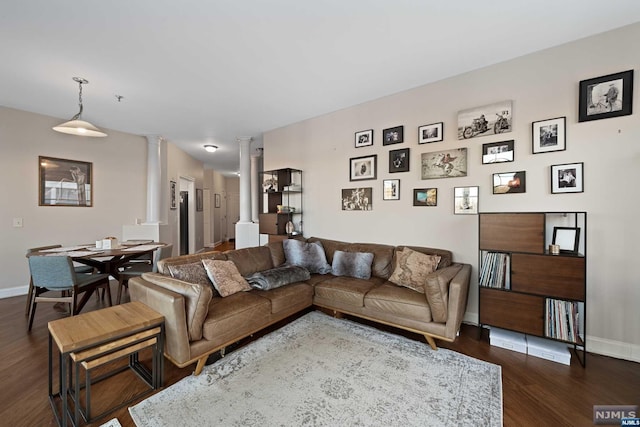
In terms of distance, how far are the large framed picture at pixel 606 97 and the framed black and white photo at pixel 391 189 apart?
1.71 metres

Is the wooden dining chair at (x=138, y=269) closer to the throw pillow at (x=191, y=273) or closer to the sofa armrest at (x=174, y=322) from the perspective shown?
the throw pillow at (x=191, y=273)

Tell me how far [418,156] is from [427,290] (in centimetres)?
Answer: 163

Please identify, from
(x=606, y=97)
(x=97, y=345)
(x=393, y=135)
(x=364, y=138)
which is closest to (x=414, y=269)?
(x=393, y=135)

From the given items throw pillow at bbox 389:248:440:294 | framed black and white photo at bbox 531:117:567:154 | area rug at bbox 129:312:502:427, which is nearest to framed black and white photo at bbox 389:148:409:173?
throw pillow at bbox 389:248:440:294

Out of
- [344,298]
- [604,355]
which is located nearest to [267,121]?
[344,298]

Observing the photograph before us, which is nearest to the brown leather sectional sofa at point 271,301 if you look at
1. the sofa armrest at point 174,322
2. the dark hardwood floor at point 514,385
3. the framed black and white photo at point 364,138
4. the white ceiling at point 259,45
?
the sofa armrest at point 174,322

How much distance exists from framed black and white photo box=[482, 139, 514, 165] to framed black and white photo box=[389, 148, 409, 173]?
809 millimetres

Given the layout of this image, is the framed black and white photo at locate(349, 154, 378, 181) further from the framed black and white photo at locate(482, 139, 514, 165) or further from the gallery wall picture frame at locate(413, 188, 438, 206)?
the framed black and white photo at locate(482, 139, 514, 165)

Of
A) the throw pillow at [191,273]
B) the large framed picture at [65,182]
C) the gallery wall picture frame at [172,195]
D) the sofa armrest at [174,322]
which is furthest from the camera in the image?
the gallery wall picture frame at [172,195]

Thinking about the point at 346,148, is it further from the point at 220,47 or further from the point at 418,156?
the point at 220,47

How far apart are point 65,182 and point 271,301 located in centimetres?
419

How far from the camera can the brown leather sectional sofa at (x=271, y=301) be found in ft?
6.11

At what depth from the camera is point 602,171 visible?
217 centimetres

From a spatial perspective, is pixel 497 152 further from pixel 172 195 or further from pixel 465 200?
pixel 172 195
